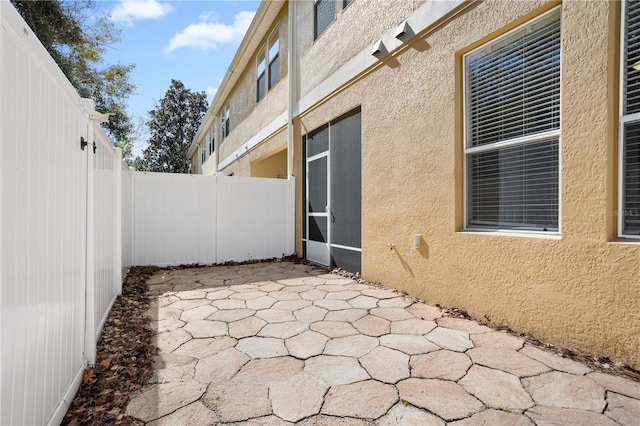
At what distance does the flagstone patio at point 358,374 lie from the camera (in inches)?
73.1

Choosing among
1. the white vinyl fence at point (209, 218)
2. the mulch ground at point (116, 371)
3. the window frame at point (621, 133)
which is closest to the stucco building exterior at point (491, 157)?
the window frame at point (621, 133)

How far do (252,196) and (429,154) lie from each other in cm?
447

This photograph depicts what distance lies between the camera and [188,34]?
1452 centimetres

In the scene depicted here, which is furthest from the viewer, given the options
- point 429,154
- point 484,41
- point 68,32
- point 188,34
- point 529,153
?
point 188,34

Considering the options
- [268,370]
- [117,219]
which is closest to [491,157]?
[268,370]

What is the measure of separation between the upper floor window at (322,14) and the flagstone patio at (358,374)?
5414mm

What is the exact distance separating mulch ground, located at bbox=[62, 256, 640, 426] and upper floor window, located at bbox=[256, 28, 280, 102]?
713 cm

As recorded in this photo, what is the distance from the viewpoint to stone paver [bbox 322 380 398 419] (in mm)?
1886

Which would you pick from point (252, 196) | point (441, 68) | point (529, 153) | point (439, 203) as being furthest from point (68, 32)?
point (529, 153)

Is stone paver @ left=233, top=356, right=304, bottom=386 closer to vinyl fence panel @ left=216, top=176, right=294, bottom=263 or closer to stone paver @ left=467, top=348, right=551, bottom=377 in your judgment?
stone paver @ left=467, top=348, right=551, bottom=377

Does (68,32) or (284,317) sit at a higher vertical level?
(68,32)

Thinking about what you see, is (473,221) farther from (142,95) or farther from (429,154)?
(142,95)

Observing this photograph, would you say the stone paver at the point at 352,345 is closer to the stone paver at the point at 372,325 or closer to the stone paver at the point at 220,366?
the stone paver at the point at 372,325

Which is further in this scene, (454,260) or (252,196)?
(252,196)
